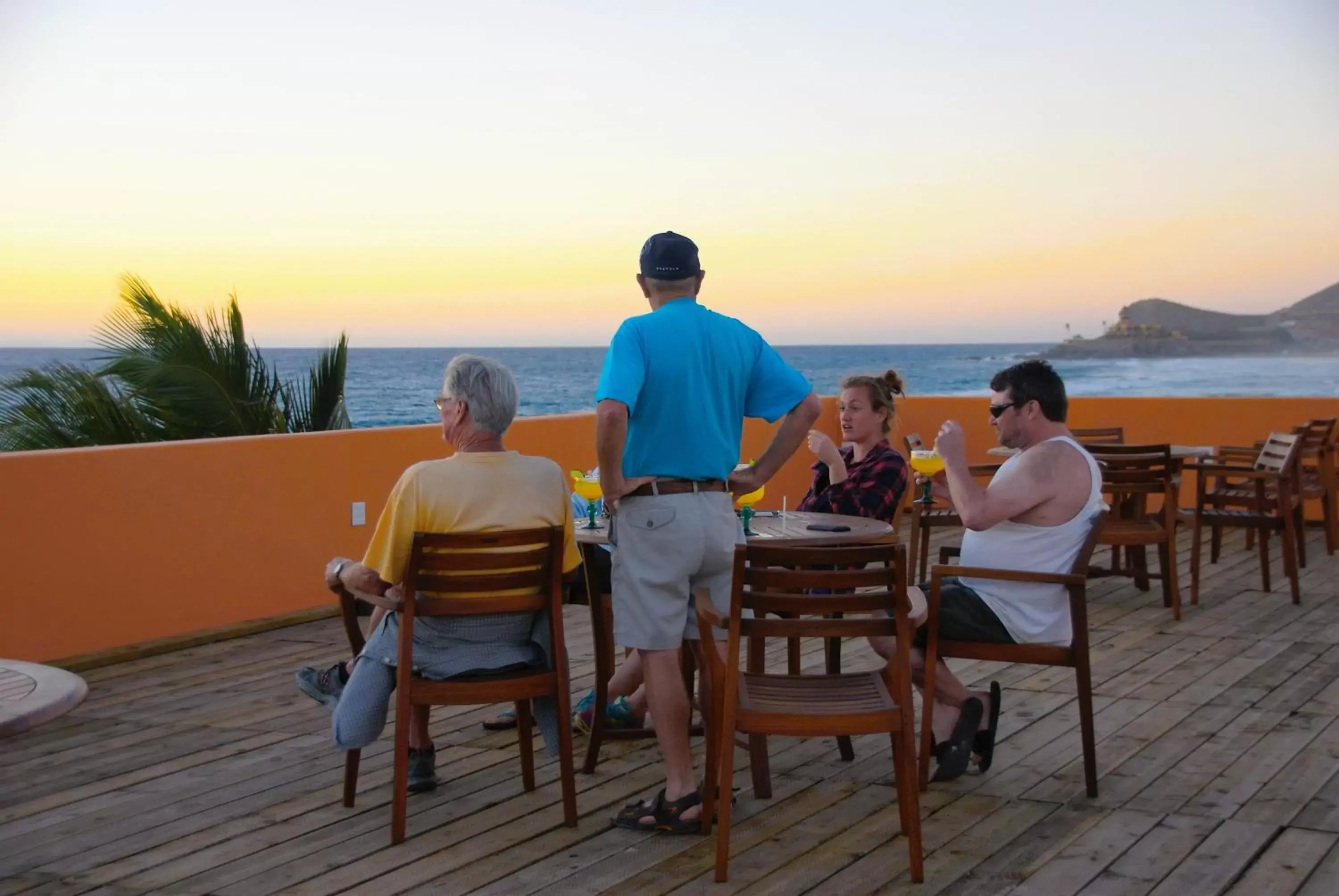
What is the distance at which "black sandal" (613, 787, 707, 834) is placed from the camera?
347 centimetres

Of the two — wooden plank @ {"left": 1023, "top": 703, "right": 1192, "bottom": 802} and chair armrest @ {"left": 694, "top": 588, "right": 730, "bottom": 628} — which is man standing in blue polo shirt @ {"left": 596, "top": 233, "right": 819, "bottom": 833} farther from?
wooden plank @ {"left": 1023, "top": 703, "right": 1192, "bottom": 802}

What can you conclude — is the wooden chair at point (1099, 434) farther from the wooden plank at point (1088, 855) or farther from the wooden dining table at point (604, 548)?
the wooden plank at point (1088, 855)

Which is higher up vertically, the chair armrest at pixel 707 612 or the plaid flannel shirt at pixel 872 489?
the plaid flannel shirt at pixel 872 489

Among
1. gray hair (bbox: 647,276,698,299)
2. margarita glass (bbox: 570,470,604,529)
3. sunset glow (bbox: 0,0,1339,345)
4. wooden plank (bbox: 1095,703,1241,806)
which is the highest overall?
sunset glow (bbox: 0,0,1339,345)

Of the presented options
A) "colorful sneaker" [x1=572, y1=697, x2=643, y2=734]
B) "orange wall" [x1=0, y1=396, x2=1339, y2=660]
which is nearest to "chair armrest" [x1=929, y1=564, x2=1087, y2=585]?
"colorful sneaker" [x1=572, y1=697, x2=643, y2=734]

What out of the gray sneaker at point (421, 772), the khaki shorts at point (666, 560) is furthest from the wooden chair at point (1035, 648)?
the gray sneaker at point (421, 772)

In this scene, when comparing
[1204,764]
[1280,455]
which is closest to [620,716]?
[1204,764]

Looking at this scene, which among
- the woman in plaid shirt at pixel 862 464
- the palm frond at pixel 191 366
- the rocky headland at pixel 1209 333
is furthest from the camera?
the rocky headland at pixel 1209 333

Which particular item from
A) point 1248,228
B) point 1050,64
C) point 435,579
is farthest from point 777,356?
point 1248,228

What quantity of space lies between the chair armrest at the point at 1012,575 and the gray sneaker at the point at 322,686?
1635mm

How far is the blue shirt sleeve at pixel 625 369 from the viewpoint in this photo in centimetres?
335

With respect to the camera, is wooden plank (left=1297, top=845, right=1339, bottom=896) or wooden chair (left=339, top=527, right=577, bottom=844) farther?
wooden chair (left=339, top=527, right=577, bottom=844)

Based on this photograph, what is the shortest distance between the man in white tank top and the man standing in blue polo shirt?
641 millimetres

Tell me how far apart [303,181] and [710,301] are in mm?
10986
